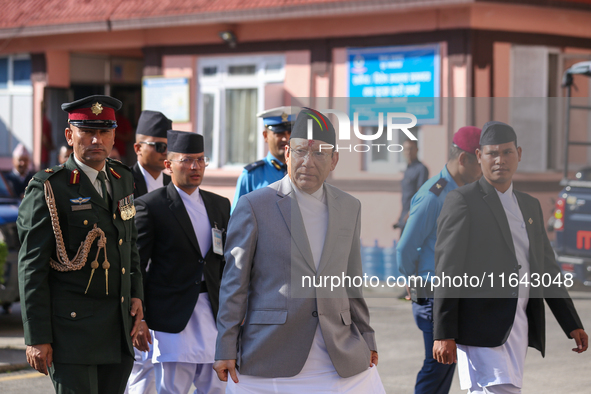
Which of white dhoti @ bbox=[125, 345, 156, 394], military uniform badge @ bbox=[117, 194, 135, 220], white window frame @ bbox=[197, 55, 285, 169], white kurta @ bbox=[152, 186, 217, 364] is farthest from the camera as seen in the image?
white window frame @ bbox=[197, 55, 285, 169]

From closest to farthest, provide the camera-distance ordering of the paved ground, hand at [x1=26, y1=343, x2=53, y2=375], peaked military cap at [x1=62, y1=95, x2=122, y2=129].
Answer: hand at [x1=26, y1=343, x2=53, y2=375] < peaked military cap at [x1=62, y1=95, x2=122, y2=129] < the paved ground

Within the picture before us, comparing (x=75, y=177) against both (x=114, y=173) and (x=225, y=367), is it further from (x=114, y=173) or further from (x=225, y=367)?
(x=225, y=367)

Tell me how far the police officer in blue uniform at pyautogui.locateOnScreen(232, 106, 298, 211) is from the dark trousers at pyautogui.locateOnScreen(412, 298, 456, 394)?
146 centimetres

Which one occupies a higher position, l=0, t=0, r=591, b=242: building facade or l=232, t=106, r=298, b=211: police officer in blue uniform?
l=0, t=0, r=591, b=242: building facade

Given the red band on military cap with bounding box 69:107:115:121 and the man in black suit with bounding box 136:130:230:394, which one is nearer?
the red band on military cap with bounding box 69:107:115:121

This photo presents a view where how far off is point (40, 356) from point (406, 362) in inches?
186

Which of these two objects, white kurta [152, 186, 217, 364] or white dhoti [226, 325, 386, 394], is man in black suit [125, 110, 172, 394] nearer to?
white kurta [152, 186, 217, 364]

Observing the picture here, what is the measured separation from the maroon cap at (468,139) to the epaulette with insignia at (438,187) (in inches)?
20.0

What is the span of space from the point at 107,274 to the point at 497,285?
2021 mm

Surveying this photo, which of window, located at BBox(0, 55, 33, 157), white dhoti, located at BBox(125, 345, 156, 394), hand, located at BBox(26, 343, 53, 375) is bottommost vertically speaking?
white dhoti, located at BBox(125, 345, 156, 394)

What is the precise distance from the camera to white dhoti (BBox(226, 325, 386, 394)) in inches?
142

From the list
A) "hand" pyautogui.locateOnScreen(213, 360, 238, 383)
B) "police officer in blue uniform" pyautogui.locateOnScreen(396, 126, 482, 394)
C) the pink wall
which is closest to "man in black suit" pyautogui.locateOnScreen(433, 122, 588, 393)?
"police officer in blue uniform" pyautogui.locateOnScreen(396, 126, 482, 394)

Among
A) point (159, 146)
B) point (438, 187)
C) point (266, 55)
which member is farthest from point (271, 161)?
point (266, 55)

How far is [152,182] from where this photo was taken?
19.8 ft
